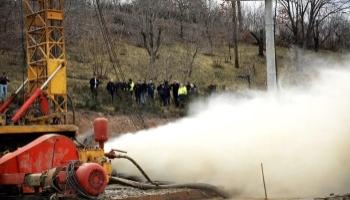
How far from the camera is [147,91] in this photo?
36.0 metres

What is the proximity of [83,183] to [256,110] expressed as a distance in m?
11.1

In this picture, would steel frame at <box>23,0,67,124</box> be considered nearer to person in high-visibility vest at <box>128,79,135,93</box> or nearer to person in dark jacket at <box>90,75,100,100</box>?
person in dark jacket at <box>90,75,100,100</box>

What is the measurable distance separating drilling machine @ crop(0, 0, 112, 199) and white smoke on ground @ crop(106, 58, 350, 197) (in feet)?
11.0

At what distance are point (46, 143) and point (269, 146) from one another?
26.0 ft

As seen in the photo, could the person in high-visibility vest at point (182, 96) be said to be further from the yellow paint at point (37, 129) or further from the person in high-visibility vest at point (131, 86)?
the yellow paint at point (37, 129)

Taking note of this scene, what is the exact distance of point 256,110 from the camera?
19.2 meters

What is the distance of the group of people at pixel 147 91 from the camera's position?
35.2 meters

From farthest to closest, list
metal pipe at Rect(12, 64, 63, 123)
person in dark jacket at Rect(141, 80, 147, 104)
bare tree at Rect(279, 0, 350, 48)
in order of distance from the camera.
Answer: bare tree at Rect(279, 0, 350, 48), person in dark jacket at Rect(141, 80, 147, 104), metal pipe at Rect(12, 64, 63, 123)

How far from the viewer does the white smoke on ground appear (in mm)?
16203

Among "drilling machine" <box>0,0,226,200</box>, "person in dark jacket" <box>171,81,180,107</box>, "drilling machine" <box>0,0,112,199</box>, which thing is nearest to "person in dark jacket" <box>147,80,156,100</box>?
"person in dark jacket" <box>171,81,180,107</box>

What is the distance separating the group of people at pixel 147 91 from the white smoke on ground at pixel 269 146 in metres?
15.3

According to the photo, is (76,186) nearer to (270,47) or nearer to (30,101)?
(30,101)

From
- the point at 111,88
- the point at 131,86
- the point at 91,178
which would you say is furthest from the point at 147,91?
the point at 91,178

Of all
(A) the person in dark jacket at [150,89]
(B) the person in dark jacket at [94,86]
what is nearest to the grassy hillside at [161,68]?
(B) the person in dark jacket at [94,86]
